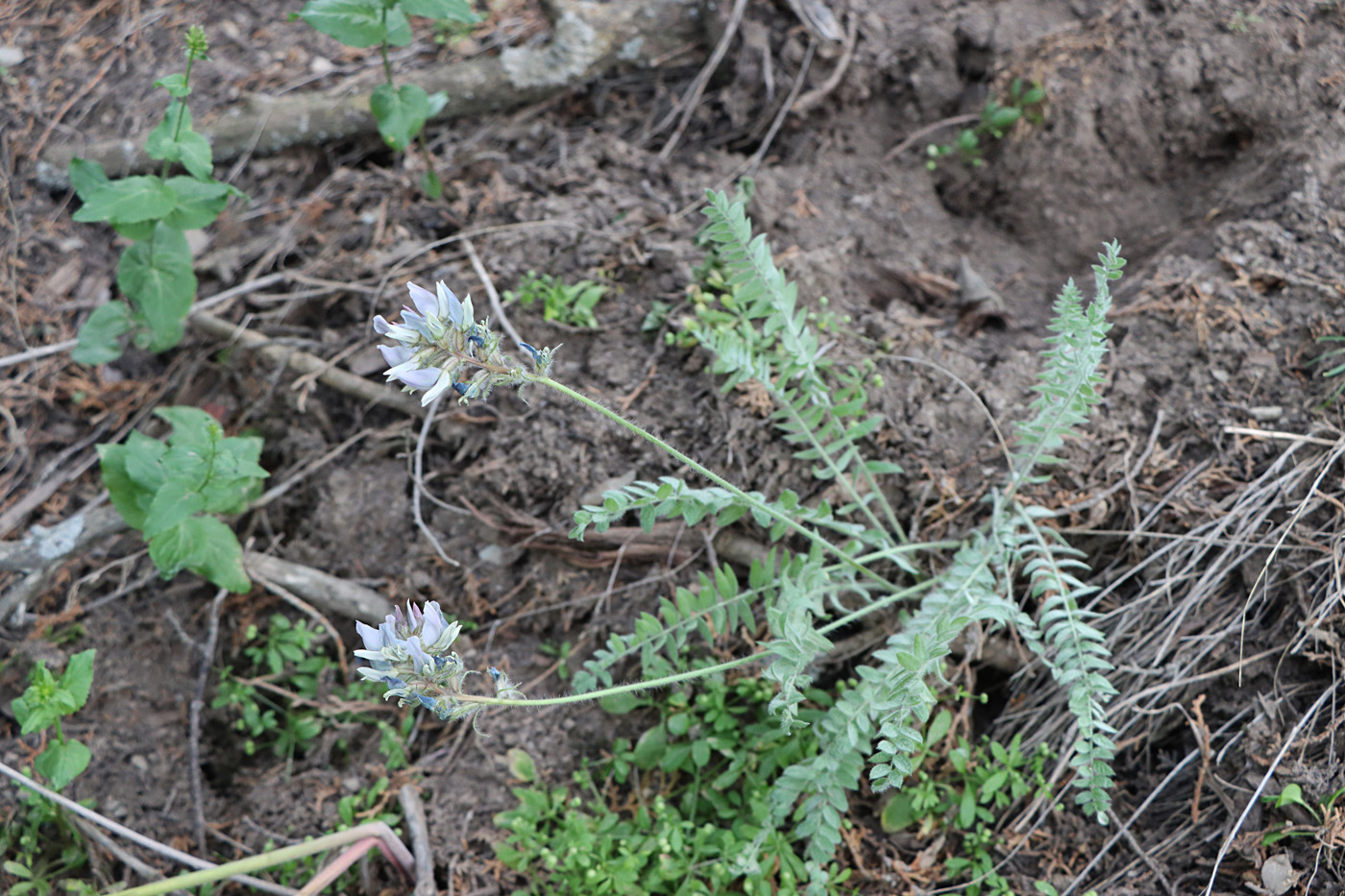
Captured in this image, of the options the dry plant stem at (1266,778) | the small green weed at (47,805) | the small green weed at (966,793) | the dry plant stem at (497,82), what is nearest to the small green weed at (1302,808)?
the dry plant stem at (1266,778)

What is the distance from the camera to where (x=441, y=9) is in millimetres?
2592

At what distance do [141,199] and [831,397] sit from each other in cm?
226

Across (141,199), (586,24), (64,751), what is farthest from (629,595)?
(586,24)

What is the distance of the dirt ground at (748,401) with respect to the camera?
2230mm

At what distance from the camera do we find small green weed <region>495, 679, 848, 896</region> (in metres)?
2.13

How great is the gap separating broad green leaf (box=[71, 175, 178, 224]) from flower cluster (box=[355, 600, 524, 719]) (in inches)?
71.5

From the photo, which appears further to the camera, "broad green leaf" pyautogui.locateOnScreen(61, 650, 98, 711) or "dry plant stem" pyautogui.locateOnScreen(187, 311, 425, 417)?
"dry plant stem" pyautogui.locateOnScreen(187, 311, 425, 417)

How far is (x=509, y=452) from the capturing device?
8.93 feet

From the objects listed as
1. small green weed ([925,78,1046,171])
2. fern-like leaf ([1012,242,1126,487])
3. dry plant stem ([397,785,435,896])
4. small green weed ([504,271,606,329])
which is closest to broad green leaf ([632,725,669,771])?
dry plant stem ([397,785,435,896])

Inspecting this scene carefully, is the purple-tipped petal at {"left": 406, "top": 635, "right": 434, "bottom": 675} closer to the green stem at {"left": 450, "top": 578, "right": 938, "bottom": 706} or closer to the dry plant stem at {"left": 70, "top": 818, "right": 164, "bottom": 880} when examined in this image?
the green stem at {"left": 450, "top": 578, "right": 938, "bottom": 706}

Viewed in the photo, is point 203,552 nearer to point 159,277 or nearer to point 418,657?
point 159,277

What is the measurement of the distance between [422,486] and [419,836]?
107 centimetres

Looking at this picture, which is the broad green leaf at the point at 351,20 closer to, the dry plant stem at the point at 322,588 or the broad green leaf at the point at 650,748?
the dry plant stem at the point at 322,588

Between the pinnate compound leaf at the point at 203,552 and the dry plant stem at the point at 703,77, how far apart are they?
2.17 meters
